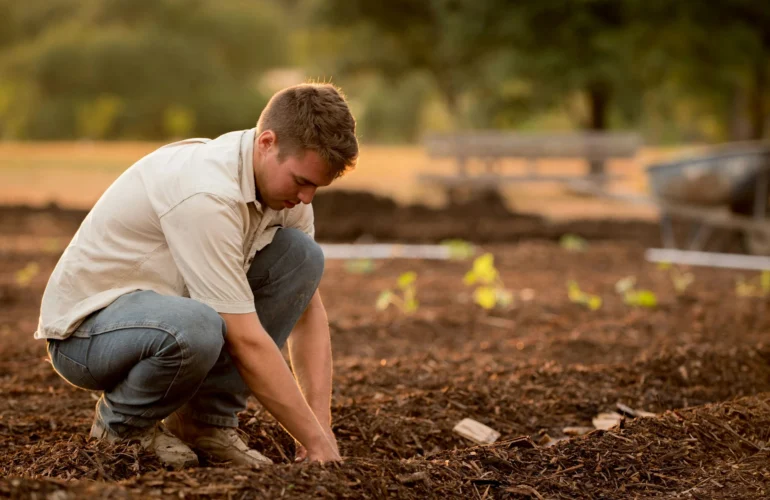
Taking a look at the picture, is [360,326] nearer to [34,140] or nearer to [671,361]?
[671,361]

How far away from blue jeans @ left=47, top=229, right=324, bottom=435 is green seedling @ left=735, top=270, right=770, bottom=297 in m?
4.21

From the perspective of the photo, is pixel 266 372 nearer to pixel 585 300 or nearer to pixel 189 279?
pixel 189 279

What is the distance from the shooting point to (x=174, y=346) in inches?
93.0

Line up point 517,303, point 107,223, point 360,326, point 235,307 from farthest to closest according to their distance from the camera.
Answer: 1. point 517,303
2. point 360,326
3. point 107,223
4. point 235,307

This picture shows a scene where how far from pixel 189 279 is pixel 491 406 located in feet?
5.00

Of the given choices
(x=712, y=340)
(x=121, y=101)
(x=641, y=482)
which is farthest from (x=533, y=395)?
(x=121, y=101)

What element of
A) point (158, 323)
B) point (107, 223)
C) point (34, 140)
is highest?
point (107, 223)

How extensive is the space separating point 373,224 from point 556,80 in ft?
23.9

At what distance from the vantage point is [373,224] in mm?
10281

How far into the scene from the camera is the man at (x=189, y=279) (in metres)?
2.31

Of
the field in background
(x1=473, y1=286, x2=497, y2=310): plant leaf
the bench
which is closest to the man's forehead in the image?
(x1=473, y1=286, x2=497, y2=310): plant leaf

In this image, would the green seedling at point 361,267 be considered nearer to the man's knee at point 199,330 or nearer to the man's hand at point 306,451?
the man's hand at point 306,451

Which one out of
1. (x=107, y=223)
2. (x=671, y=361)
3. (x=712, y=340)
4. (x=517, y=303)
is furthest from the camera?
(x=517, y=303)

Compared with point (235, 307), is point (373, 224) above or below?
below
